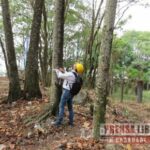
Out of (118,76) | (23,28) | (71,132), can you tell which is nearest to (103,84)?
(71,132)

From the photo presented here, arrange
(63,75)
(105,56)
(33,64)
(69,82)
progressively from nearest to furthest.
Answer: (105,56), (63,75), (69,82), (33,64)

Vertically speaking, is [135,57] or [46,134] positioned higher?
[135,57]

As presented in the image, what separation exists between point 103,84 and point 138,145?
6.25 feet

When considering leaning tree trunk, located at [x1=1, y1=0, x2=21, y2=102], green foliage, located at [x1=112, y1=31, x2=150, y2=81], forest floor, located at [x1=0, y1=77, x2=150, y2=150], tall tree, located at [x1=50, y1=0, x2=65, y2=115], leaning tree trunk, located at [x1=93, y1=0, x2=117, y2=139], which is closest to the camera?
leaning tree trunk, located at [x1=93, y1=0, x2=117, y2=139]

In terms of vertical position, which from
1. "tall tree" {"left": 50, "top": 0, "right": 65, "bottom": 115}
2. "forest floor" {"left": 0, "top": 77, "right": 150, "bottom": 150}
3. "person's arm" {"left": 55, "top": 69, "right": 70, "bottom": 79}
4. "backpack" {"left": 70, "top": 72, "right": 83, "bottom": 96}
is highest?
"tall tree" {"left": 50, "top": 0, "right": 65, "bottom": 115}

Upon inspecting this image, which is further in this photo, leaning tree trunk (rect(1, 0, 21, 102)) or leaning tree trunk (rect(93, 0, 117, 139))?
leaning tree trunk (rect(1, 0, 21, 102))

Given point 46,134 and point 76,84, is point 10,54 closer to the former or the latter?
point 76,84

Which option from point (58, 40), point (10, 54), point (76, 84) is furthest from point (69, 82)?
point (10, 54)

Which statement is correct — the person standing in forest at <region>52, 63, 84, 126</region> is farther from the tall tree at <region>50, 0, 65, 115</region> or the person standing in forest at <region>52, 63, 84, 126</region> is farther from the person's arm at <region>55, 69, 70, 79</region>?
the tall tree at <region>50, 0, 65, 115</region>

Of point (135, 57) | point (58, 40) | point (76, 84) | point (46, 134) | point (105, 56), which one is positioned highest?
point (58, 40)

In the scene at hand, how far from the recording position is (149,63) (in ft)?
110

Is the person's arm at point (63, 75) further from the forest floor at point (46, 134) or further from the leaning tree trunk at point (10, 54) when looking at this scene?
the leaning tree trunk at point (10, 54)

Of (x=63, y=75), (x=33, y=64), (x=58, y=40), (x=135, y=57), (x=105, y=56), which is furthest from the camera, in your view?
(x=135, y=57)

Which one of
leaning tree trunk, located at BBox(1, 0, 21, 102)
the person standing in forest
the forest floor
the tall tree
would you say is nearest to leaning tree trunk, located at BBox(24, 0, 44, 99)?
leaning tree trunk, located at BBox(1, 0, 21, 102)
